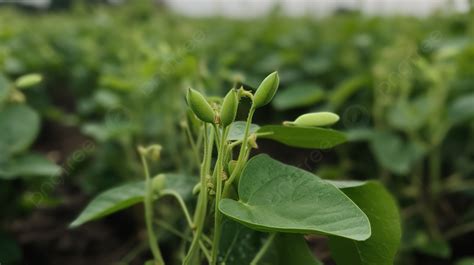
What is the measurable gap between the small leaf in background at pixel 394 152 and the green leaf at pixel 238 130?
0.98 meters

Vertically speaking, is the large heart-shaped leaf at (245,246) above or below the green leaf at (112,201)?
below

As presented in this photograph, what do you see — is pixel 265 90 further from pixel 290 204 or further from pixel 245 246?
pixel 245 246

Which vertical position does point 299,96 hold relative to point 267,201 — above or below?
below

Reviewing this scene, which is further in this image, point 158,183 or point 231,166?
point 158,183

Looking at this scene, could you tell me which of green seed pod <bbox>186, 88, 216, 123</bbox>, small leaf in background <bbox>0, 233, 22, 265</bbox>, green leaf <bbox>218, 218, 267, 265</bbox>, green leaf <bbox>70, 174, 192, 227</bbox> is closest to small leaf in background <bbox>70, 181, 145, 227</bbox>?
green leaf <bbox>70, 174, 192, 227</bbox>

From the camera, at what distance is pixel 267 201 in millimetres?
620

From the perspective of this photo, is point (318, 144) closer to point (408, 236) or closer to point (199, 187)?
point (199, 187)

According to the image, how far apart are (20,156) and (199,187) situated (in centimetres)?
71

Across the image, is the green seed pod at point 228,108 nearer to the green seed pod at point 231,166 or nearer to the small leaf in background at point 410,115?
the green seed pod at point 231,166

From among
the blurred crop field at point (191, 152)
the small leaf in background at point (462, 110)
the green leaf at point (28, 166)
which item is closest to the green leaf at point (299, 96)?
the blurred crop field at point (191, 152)

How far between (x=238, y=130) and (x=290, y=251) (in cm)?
16

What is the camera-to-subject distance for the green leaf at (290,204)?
1.84 ft

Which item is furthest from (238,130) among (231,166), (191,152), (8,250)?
(8,250)

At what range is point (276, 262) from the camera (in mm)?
758
